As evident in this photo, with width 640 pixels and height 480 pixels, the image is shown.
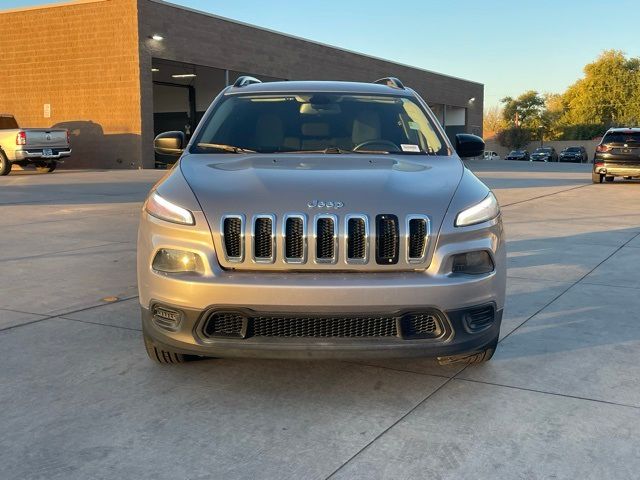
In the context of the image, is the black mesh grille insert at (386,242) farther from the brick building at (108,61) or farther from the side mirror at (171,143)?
the brick building at (108,61)

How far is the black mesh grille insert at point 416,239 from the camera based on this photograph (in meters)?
3.29

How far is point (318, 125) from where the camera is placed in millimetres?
4836

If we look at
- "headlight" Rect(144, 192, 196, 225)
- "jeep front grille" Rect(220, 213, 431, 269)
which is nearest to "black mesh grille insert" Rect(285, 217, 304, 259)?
"jeep front grille" Rect(220, 213, 431, 269)

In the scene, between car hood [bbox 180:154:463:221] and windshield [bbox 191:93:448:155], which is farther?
windshield [bbox 191:93:448:155]

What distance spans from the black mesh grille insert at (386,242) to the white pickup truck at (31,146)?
20.1 meters

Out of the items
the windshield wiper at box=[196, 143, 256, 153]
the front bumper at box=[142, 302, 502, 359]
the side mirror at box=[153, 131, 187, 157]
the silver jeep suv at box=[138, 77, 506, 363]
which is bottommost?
the front bumper at box=[142, 302, 502, 359]

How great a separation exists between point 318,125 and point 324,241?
1784 mm

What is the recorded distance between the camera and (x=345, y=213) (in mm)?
3297

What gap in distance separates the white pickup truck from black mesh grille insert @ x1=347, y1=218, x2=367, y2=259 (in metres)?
20.0

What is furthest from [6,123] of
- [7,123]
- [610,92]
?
[610,92]

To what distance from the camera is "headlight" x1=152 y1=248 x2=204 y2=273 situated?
10.9 feet

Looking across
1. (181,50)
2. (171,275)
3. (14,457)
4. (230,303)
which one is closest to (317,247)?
(230,303)

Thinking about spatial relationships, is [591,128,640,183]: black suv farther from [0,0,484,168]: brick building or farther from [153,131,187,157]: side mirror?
[153,131,187,157]: side mirror

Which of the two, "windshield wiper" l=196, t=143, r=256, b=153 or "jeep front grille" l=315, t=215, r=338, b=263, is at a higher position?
"windshield wiper" l=196, t=143, r=256, b=153
